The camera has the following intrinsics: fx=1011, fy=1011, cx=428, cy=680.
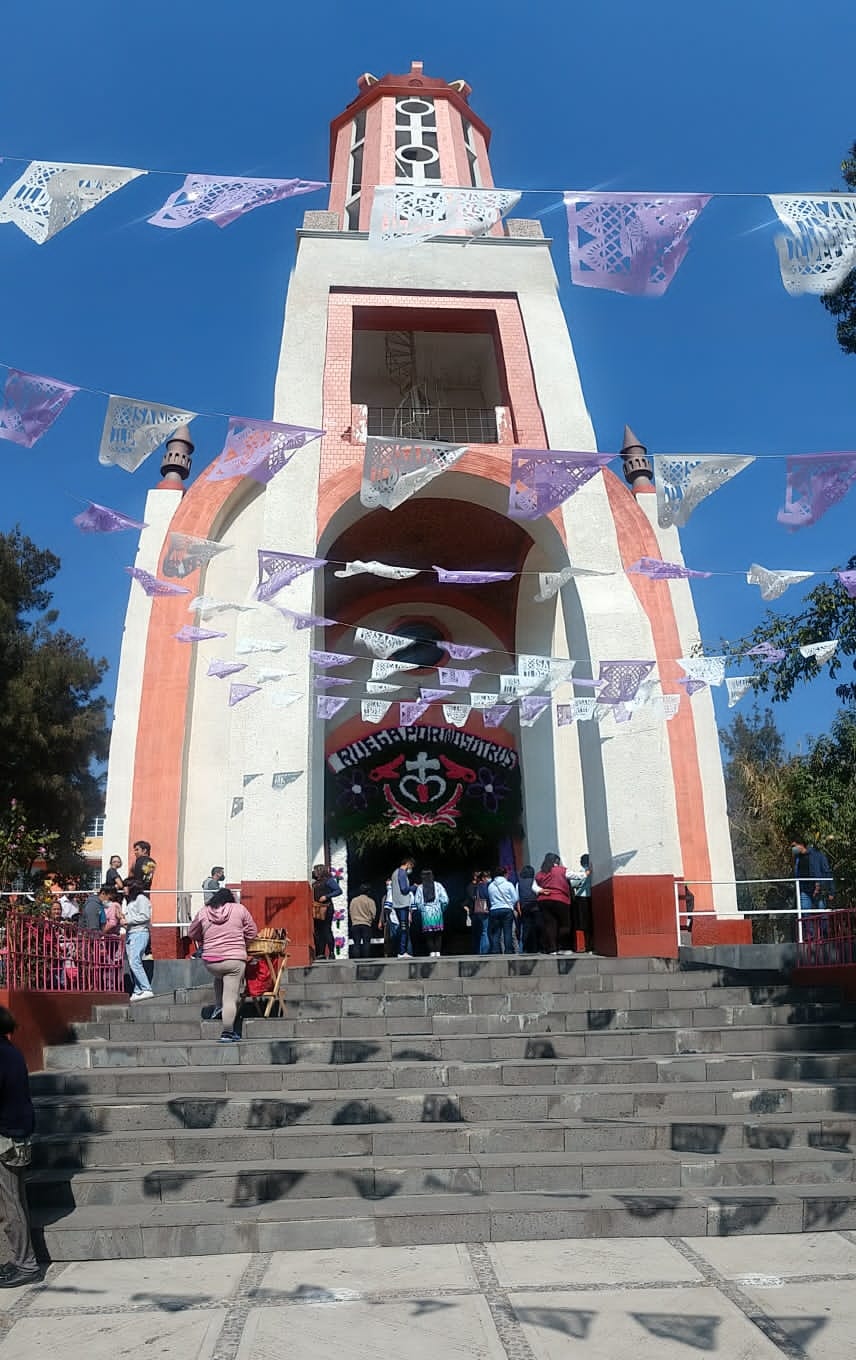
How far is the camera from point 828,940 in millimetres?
9664

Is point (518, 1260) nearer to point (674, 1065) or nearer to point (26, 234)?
point (674, 1065)

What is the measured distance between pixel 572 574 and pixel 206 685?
22.9 feet

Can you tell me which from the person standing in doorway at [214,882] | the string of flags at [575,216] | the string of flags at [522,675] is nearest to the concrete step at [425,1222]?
the string of flags at [575,216]

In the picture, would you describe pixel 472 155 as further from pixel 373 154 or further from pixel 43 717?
pixel 43 717

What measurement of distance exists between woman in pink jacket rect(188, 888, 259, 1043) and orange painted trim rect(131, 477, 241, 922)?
20.5 ft

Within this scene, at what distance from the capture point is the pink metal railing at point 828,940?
934cm

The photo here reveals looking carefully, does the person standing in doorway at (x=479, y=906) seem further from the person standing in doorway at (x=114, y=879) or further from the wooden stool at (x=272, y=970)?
the wooden stool at (x=272, y=970)

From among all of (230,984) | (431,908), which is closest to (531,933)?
(431,908)

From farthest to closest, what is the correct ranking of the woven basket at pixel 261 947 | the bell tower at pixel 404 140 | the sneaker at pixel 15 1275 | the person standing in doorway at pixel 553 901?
1. the bell tower at pixel 404 140
2. the person standing in doorway at pixel 553 901
3. the woven basket at pixel 261 947
4. the sneaker at pixel 15 1275

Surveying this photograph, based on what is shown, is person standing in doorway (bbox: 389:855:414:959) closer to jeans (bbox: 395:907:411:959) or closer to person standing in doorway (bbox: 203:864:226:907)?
jeans (bbox: 395:907:411:959)

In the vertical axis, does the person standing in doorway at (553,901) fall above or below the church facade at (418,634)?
below

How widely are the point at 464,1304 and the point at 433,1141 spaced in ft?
6.32

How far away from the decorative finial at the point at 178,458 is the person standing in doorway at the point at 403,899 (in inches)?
347

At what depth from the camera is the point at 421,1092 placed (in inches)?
264
